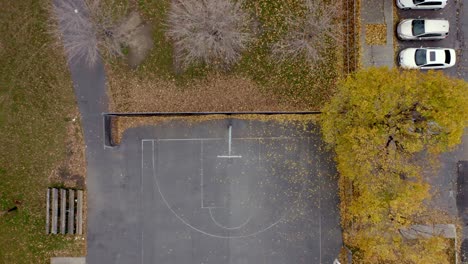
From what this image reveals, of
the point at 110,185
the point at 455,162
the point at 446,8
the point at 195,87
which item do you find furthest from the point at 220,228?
the point at 446,8

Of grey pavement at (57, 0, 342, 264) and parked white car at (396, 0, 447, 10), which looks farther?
grey pavement at (57, 0, 342, 264)

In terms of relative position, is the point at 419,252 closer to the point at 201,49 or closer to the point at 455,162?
the point at 455,162

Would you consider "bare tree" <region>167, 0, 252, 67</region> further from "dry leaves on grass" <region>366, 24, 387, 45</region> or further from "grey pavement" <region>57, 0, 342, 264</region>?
"dry leaves on grass" <region>366, 24, 387, 45</region>

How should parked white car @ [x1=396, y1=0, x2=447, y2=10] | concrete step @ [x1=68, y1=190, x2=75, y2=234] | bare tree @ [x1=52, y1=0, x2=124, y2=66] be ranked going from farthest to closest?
parked white car @ [x1=396, y1=0, x2=447, y2=10]
concrete step @ [x1=68, y1=190, x2=75, y2=234]
bare tree @ [x1=52, y1=0, x2=124, y2=66]

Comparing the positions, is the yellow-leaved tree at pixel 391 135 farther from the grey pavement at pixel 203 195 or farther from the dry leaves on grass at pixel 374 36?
the dry leaves on grass at pixel 374 36

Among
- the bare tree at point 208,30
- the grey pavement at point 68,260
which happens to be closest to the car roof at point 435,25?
the bare tree at point 208,30

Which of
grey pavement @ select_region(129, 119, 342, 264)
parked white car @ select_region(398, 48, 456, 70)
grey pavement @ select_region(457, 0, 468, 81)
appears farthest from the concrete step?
grey pavement @ select_region(457, 0, 468, 81)

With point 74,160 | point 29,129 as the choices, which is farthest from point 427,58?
point 29,129
